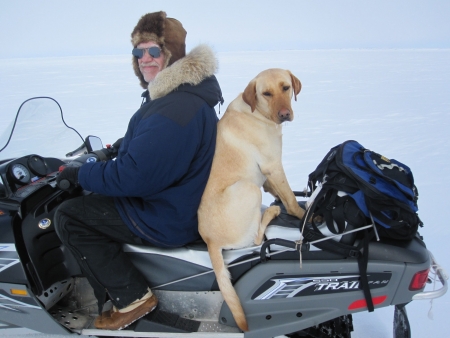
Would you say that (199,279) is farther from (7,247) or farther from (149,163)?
(7,247)

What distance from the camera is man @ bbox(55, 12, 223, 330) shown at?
6.02ft

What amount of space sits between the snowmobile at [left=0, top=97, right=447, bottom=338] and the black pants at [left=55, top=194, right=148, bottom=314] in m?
0.09

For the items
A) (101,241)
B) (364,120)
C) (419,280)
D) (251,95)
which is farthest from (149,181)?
(364,120)

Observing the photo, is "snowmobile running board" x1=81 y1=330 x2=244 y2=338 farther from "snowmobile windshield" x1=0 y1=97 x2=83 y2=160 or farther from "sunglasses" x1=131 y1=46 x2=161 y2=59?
"sunglasses" x1=131 y1=46 x2=161 y2=59

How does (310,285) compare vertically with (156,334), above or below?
above

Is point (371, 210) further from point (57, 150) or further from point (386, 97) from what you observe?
point (386, 97)

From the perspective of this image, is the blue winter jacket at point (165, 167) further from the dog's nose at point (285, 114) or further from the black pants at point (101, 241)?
the dog's nose at point (285, 114)

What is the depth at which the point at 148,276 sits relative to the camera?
2133 millimetres

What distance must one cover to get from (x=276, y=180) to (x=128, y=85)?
1227cm

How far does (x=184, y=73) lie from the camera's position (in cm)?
195

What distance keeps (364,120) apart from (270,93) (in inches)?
229

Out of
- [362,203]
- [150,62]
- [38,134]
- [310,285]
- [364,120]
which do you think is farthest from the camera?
[364,120]

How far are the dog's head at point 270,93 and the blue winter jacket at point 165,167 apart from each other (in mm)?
184

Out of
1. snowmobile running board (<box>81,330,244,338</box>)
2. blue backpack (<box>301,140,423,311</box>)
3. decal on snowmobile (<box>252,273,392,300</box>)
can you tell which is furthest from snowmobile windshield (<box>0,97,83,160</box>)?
blue backpack (<box>301,140,423,311</box>)
